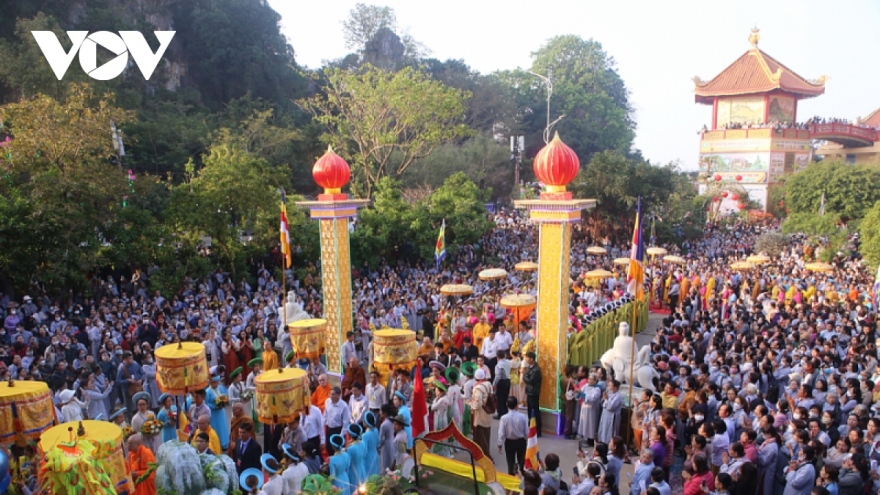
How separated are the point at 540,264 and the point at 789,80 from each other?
37.3m

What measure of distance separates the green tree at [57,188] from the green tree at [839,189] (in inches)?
1151

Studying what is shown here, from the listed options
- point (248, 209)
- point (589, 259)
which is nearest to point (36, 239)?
point (248, 209)

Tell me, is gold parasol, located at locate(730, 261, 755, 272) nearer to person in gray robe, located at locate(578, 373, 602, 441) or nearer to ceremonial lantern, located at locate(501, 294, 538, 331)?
ceremonial lantern, located at locate(501, 294, 538, 331)

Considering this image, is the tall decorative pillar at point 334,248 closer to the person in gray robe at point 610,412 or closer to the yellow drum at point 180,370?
the yellow drum at point 180,370

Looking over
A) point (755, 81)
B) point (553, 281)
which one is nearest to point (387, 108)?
point (553, 281)

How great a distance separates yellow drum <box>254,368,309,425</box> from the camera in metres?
7.61

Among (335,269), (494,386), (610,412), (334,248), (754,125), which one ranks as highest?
(754,125)

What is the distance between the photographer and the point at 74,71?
22.5 m

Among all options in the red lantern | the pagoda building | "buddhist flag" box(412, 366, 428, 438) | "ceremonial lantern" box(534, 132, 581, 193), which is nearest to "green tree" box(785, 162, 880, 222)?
the pagoda building

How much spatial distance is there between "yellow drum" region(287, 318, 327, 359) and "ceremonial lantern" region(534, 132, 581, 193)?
4509 mm

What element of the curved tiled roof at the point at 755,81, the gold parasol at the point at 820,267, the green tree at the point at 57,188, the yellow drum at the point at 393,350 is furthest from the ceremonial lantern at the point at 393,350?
the curved tiled roof at the point at 755,81

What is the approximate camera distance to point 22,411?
277 inches

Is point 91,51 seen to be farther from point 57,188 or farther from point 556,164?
point 556,164

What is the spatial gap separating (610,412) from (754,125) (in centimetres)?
3601
